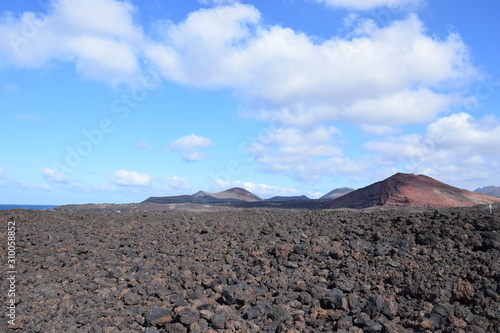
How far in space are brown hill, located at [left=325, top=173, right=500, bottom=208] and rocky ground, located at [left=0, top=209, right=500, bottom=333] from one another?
26.3 metres

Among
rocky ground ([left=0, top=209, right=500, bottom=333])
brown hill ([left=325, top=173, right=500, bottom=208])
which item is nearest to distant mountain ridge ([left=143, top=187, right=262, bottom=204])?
brown hill ([left=325, top=173, right=500, bottom=208])

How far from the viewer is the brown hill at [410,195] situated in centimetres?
3344

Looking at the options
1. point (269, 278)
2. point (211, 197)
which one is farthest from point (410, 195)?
point (211, 197)

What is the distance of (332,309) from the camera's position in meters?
5.12

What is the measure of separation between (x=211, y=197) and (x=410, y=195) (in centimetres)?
4100

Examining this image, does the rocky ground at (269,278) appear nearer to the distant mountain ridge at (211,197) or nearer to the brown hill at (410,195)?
the brown hill at (410,195)

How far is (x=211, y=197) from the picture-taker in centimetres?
6869

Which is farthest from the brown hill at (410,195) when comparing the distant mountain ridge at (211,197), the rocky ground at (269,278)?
the distant mountain ridge at (211,197)

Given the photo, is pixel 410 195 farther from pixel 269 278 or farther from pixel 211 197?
pixel 211 197

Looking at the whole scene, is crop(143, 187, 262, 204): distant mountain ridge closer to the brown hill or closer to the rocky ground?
the brown hill

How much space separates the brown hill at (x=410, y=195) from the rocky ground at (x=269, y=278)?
26.3 m

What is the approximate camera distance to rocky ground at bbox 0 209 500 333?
4797 mm

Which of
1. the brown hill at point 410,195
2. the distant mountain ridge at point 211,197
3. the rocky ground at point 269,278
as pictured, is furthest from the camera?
the distant mountain ridge at point 211,197

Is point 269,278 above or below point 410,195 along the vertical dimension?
below
